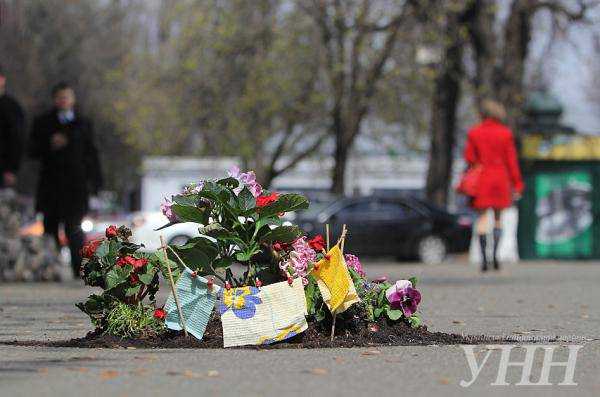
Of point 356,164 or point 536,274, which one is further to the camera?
point 356,164

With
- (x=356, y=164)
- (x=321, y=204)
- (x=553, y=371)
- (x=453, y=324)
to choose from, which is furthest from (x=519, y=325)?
(x=356, y=164)

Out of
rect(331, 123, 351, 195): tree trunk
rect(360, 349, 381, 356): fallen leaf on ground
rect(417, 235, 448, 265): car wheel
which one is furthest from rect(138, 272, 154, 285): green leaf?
rect(331, 123, 351, 195): tree trunk

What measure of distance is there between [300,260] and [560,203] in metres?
20.0

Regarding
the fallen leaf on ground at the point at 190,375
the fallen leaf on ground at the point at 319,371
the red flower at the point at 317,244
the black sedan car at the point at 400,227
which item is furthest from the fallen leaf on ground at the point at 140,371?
the black sedan car at the point at 400,227

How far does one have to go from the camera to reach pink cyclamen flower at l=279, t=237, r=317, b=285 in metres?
8.43

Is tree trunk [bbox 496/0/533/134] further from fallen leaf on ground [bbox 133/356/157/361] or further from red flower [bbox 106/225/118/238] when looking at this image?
fallen leaf on ground [bbox 133/356/157/361]

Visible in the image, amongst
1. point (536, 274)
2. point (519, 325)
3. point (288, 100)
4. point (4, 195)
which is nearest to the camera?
point (519, 325)

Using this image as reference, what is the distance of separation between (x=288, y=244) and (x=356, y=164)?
46.6 metres

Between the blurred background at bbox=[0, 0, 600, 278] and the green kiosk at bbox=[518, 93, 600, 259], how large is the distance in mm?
25

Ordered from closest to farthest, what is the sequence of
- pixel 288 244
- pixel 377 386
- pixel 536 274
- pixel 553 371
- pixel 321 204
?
pixel 377 386, pixel 553 371, pixel 288 244, pixel 536 274, pixel 321 204

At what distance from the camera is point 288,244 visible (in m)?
8.52

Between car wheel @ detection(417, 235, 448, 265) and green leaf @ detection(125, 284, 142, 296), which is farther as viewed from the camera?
car wheel @ detection(417, 235, 448, 265)

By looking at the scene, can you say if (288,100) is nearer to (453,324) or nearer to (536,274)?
(536,274)

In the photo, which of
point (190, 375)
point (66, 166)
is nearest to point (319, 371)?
point (190, 375)
